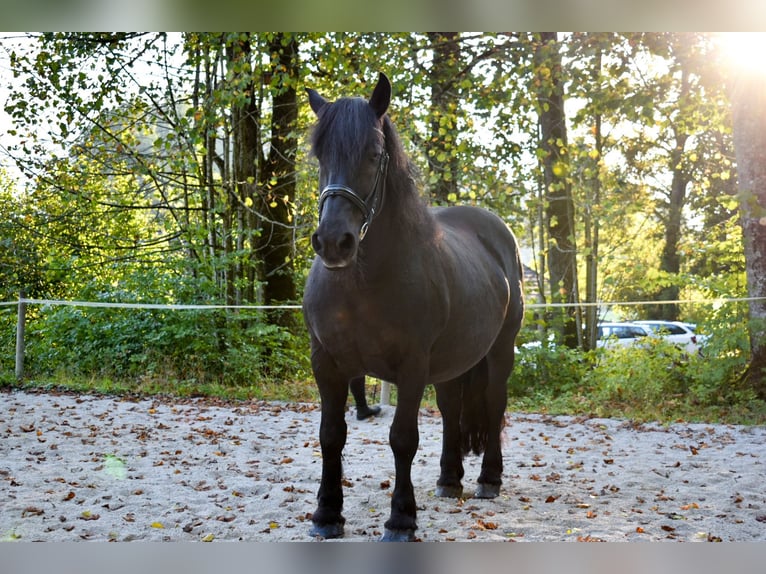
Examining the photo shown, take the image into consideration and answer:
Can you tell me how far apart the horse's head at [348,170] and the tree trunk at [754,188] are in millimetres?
6158

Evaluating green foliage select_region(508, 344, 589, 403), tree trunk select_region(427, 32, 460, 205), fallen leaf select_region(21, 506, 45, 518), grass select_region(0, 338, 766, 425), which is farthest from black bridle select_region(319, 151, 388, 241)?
green foliage select_region(508, 344, 589, 403)

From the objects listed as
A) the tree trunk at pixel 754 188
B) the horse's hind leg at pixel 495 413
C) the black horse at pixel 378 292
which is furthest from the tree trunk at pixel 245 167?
the black horse at pixel 378 292

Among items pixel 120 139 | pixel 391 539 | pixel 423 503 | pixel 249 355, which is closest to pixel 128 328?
pixel 249 355

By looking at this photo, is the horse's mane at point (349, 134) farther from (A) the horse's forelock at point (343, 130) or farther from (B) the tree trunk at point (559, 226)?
(B) the tree trunk at point (559, 226)

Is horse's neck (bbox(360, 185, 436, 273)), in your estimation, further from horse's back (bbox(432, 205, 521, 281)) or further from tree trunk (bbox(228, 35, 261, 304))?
tree trunk (bbox(228, 35, 261, 304))

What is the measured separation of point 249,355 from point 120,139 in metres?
4.08

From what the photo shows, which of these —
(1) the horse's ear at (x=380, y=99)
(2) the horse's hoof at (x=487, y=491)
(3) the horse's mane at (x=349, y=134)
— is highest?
(1) the horse's ear at (x=380, y=99)

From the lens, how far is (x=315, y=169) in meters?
10.9

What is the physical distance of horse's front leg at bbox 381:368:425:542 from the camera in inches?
139

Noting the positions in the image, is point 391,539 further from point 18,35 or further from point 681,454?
point 18,35

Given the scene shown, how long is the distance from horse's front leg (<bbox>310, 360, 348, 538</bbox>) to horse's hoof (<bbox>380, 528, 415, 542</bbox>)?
246 millimetres

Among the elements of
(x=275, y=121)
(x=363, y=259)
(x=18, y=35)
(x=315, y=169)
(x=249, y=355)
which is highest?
(x=18, y=35)

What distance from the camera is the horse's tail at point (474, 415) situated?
475 centimetres

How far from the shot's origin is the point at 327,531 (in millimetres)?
3621
